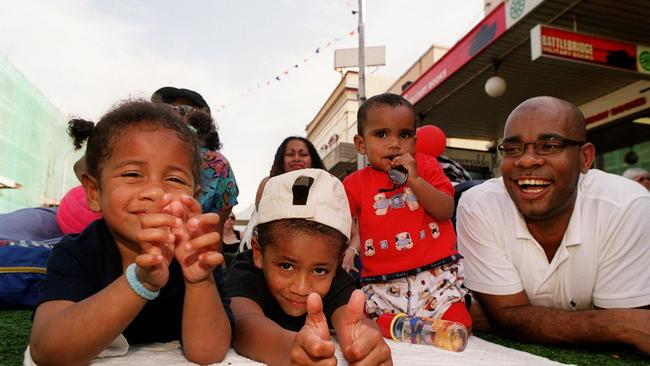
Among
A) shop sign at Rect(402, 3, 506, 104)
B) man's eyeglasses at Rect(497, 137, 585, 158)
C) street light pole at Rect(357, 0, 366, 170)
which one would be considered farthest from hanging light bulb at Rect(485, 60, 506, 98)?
man's eyeglasses at Rect(497, 137, 585, 158)

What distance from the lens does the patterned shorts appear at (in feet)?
7.52

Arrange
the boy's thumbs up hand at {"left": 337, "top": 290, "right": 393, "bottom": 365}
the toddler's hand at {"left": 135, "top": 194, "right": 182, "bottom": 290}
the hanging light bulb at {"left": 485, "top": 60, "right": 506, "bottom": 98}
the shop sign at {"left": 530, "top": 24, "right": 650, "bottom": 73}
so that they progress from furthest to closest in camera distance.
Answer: the hanging light bulb at {"left": 485, "top": 60, "right": 506, "bottom": 98}, the shop sign at {"left": 530, "top": 24, "right": 650, "bottom": 73}, the boy's thumbs up hand at {"left": 337, "top": 290, "right": 393, "bottom": 365}, the toddler's hand at {"left": 135, "top": 194, "right": 182, "bottom": 290}

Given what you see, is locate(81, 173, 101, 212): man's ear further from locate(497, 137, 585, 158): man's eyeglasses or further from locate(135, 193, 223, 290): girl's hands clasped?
locate(497, 137, 585, 158): man's eyeglasses

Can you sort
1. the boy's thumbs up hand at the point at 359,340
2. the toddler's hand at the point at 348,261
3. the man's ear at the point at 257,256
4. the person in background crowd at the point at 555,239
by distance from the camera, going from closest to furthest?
the boy's thumbs up hand at the point at 359,340
the man's ear at the point at 257,256
the person in background crowd at the point at 555,239
the toddler's hand at the point at 348,261

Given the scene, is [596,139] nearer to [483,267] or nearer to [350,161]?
[350,161]

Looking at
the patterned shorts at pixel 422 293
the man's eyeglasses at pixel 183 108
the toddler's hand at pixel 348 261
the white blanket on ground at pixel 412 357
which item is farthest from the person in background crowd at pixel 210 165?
the white blanket on ground at pixel 412 357

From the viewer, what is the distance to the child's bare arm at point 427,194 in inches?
92.3

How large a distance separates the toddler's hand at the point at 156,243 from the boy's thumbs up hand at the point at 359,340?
47cm

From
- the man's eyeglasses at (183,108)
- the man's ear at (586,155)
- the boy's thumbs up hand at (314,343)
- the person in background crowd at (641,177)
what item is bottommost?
the boy's thumbs up hand at (314,343)

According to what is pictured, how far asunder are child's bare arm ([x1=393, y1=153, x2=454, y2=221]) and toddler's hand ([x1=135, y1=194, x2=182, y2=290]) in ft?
4.97

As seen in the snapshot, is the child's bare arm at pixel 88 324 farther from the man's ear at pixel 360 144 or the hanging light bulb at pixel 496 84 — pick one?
the hanging light bulb at pixel 496 84

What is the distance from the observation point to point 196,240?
1098 mm

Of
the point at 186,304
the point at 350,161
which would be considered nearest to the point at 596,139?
the point at 350,161

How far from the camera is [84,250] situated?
1375mm
